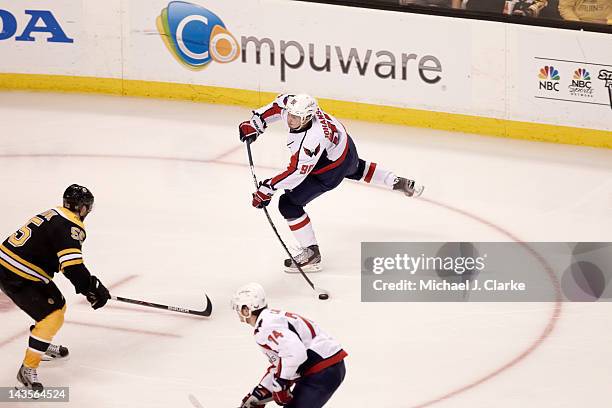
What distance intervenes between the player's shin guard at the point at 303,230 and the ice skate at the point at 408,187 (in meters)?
0.80

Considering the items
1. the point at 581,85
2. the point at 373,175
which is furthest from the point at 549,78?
the point at 373,175

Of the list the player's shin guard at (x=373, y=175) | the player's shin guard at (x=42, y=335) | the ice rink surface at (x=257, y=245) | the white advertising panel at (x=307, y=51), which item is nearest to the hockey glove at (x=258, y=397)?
the ice rink surface at (x=257, y=245)

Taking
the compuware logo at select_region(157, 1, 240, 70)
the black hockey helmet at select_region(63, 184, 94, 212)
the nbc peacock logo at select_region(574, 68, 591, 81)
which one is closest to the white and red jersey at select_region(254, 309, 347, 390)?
the black hockey helmet at select_region(63, 184, 94, 212)

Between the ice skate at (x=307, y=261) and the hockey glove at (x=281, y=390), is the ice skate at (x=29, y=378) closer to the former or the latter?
the hockey glove at (x=281, y=390)

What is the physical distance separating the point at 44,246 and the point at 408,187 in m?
2.96

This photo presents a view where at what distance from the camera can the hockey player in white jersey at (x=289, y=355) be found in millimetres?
4750

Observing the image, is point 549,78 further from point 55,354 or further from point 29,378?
point 29,378

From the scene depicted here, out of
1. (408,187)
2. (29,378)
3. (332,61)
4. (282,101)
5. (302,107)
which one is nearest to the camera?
(29,378)

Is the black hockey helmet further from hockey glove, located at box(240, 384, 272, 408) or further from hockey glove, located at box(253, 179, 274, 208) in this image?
hockey glove, located at box(253, 179, 274, 208)

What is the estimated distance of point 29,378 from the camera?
5.78 meters

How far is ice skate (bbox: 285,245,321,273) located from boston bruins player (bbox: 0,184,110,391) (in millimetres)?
1858

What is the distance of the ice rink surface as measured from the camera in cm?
599

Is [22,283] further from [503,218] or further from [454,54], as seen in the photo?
[454,54]

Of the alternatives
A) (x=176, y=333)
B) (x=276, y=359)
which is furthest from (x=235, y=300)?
(x=176, y=333)
